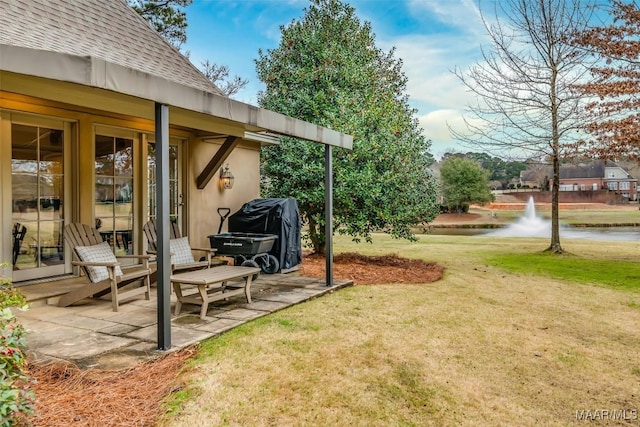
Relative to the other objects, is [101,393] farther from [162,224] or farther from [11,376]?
[162,224]

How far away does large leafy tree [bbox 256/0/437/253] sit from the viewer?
28.3 ft

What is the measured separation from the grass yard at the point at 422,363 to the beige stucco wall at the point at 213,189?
3.23 metres

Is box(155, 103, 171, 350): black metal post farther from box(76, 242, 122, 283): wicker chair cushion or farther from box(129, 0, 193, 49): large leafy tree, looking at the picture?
box(129, 0, 193, 49): large leafy tree

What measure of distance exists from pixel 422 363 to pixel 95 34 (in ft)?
21.4

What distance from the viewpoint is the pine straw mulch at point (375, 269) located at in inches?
287

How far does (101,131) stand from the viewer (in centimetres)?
613

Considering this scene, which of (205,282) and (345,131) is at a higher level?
(345,131)

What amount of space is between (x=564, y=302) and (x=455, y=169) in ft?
81.0

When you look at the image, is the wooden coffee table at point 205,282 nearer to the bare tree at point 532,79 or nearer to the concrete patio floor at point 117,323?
the concrete patio floor at point 117,323

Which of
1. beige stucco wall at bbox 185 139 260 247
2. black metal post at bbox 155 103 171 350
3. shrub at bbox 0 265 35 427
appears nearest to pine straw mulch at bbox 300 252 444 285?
beige stucco wall at bbox 185 139 260 247

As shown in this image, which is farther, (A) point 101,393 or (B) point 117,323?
(B) point 117,323

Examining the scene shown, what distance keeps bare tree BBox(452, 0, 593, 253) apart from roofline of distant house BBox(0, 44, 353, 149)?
8653 millimetres

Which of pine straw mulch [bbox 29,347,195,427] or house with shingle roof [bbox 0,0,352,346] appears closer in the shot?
pine straw mulch [bbox 29,347,195,427]

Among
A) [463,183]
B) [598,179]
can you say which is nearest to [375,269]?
[463,183]
